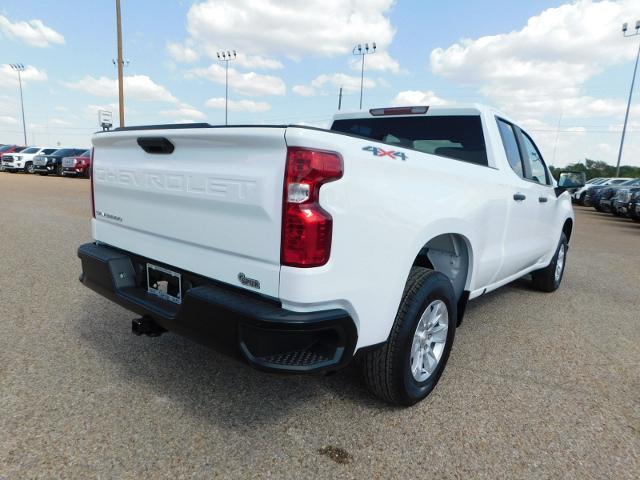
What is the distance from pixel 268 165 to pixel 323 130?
27 cm

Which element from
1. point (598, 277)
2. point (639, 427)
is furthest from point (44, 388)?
point (598, 277)

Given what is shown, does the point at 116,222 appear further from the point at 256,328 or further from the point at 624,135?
the point at 624,135

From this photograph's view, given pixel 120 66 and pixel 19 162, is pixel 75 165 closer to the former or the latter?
pixel 19 162

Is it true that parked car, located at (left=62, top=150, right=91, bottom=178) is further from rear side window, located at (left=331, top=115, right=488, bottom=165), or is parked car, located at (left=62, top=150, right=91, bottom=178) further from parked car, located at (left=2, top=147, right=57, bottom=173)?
rear side window, located at (left=331, top=115, right=488, bottom=165)

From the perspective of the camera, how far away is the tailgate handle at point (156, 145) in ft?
7.87

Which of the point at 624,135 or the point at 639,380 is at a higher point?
the point at 624,135

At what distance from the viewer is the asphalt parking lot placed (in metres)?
2.14

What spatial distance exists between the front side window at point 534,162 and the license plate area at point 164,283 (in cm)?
318

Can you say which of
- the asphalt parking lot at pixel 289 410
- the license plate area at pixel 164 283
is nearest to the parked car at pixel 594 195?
the asphalt parking lot at pixel 289 410

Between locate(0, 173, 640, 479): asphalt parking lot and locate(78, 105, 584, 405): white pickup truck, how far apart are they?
0.35m

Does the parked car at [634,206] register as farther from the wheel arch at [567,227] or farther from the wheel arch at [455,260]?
the wheel arch at [455,260]

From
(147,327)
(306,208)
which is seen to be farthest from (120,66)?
(306,208)

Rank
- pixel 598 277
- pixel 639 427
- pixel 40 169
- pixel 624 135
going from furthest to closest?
1. pixel 624 135
2. pixel 40 169
3. pixel 598 277
4. pixel 639 427

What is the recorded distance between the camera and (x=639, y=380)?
319 centimetres
